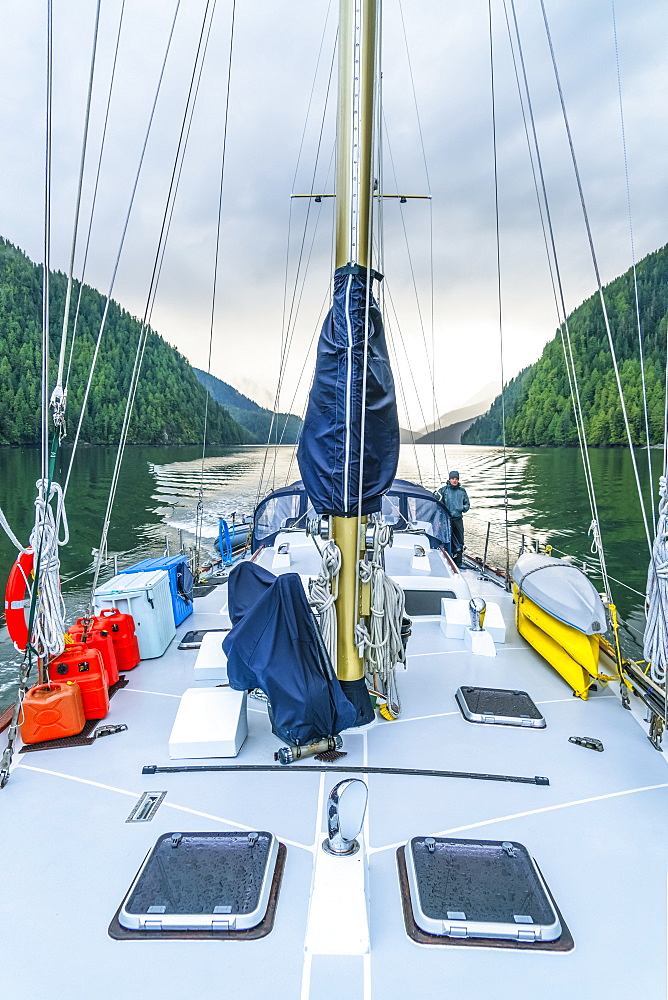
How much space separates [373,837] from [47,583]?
2035 millimetres

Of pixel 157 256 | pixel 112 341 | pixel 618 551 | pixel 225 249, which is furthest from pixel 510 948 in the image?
pixel 112 341

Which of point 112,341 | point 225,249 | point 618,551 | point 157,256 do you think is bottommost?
point 618,551

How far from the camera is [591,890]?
6.46 ft

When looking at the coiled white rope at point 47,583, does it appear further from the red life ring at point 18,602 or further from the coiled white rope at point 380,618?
the coiled white rope at point 380,618

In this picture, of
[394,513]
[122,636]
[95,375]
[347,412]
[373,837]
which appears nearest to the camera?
[373,837]

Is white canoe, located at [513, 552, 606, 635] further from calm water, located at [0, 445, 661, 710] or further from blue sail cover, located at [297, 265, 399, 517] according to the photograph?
calm water, located at [0, 445, 661, 710]

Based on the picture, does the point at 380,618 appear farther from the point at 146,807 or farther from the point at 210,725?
the point at 146,807

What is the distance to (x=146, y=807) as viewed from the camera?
7.93 ft

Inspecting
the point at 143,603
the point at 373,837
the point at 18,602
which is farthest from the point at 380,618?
the point at 18,602

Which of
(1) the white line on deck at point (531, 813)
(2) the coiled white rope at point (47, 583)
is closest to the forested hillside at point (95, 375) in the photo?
(2) the coiled white rope at point (47, 583)

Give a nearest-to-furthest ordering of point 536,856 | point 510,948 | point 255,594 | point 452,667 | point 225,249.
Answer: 1. point 510,948
2. point 536,856
3. point 255,594
4. point 452,667
5. point 225,249

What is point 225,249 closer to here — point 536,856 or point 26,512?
point 536,856

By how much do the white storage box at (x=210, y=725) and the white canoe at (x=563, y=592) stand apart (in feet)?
7.16

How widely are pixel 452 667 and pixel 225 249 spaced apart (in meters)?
8.17
